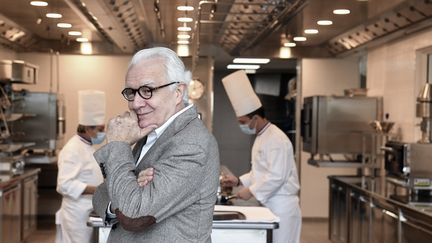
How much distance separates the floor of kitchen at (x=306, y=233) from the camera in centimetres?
754

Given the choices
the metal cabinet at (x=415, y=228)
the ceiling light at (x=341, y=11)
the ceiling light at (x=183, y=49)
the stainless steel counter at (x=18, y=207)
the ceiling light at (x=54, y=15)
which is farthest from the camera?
the ceiling light at (x=183, y=49)

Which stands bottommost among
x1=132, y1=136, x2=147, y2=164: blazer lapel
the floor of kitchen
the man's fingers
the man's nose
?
the floor of kitchen

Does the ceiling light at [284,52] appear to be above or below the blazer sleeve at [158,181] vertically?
above

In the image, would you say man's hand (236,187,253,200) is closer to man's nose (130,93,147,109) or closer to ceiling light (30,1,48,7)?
ceiling light (30,1,48,7)

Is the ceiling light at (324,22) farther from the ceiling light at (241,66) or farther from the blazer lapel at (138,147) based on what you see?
the blazer lapel at (138,147)

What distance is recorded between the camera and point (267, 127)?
4953mm

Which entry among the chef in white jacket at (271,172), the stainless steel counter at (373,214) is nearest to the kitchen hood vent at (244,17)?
the chef in white jacket at (271,172)

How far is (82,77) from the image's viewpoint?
885 centimetres

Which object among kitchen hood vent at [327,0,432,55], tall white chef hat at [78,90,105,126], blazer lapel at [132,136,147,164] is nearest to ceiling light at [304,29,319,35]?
kitchen hood vent at [327,0,432,55]

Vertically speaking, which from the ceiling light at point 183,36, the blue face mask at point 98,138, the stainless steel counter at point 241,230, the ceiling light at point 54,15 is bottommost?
the stainless steel counter at point 241,230

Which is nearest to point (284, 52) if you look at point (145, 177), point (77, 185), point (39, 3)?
point (39, 3)

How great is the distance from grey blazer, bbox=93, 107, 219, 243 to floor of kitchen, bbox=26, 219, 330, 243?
575cm

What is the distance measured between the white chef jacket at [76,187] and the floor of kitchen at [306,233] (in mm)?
2623

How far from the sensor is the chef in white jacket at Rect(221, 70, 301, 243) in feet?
15.5
